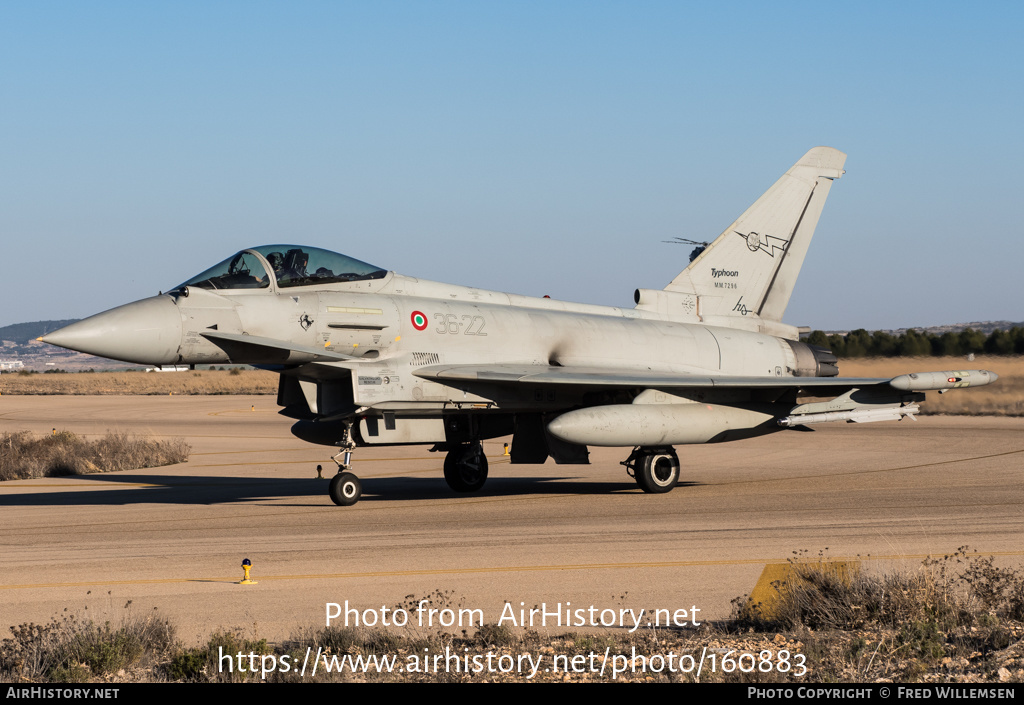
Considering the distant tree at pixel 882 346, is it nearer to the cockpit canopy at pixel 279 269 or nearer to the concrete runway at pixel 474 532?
the concrete runway at pixel 474 532

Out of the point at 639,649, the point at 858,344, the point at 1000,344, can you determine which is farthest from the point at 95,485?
the point at 1000,344

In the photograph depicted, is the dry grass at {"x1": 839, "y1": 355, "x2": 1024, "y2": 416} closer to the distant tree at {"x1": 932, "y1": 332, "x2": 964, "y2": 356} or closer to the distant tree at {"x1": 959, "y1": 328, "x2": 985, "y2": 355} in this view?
the distant tree at {"x1": 932, "y1": 332, "x2": 964, "y2": 356}

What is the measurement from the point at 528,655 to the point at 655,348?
11255mm

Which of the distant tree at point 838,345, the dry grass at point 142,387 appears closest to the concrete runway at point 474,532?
the distant tree at point 838,345

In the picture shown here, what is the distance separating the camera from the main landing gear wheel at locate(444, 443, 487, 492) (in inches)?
666

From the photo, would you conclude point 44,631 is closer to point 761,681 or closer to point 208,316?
point 761,681

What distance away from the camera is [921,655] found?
19.5 feet

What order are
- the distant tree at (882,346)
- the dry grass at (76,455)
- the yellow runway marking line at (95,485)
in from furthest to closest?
the distant tree at (882,346)
the dry grass at (76,455)
the yellow runway marking line at (95,485)

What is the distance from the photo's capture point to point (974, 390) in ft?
121

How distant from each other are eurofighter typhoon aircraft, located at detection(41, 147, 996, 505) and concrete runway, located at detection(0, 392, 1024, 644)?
41.8 inches

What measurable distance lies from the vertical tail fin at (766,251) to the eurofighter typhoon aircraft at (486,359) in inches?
2.2

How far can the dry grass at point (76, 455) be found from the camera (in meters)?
21.0

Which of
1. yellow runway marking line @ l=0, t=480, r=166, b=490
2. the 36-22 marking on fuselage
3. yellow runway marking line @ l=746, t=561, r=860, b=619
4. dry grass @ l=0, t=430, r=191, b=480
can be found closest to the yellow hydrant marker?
yellow runway marking line @ l=746, t=561, r=860, b=619

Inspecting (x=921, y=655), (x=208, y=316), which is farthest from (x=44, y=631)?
(x=208, y=316)
